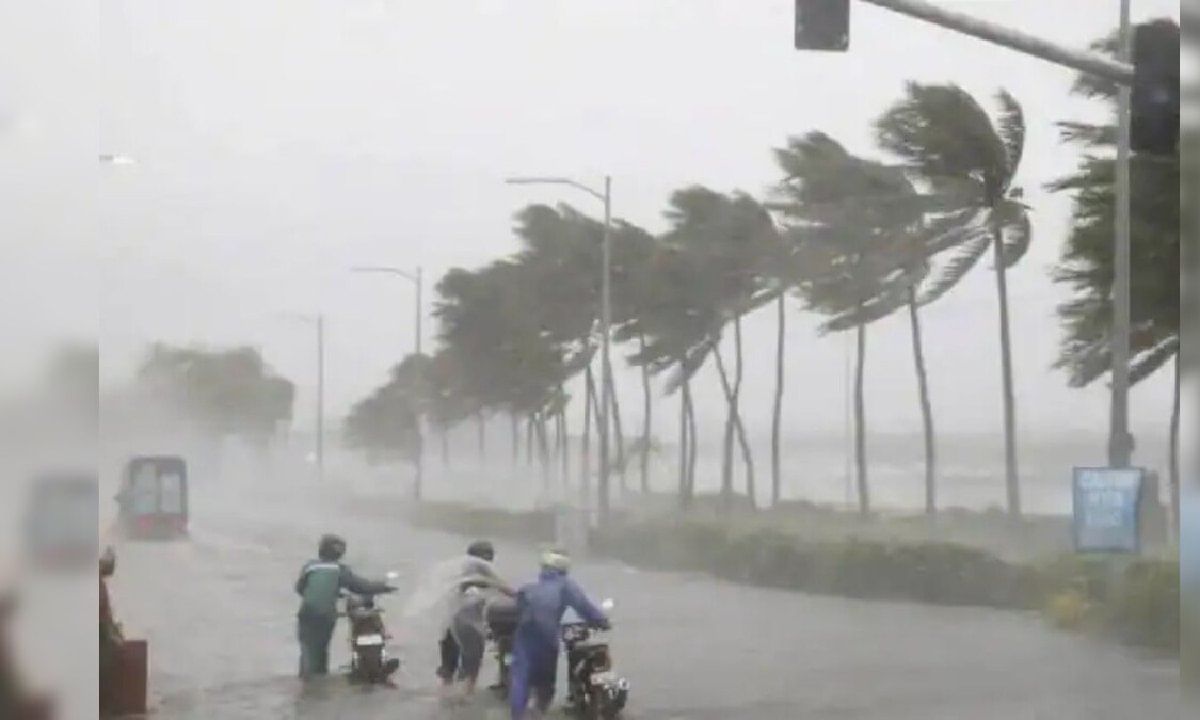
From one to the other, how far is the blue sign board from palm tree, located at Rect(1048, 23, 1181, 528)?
346 mm

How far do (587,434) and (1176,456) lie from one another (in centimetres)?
197

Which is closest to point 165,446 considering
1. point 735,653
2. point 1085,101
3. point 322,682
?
point 322,682

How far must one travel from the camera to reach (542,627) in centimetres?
475

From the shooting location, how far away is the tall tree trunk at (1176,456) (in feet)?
15.8

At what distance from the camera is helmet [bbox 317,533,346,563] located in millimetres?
4559

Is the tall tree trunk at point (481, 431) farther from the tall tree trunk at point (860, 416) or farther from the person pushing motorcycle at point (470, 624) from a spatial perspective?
the tall tree trunk at point (860, 416)

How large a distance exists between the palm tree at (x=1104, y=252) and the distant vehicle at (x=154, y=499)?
10.0 ft

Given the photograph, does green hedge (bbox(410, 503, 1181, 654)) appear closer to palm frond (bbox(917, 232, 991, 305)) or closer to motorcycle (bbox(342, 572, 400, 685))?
motorcycle (bbox(342, 572, 400, 685))

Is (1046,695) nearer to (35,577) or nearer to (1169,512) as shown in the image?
(1169,512)

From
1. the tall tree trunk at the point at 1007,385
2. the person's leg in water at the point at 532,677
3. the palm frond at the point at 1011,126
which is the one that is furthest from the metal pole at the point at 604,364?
the palm frond at the point at 1011,126

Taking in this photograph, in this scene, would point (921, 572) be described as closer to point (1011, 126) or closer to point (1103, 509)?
point (1103, 509)

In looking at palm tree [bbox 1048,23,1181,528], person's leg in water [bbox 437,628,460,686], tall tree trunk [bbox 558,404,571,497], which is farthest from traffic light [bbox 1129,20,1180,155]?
person's leg in water [bbox 437,628,460,686]

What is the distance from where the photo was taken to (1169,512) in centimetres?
511

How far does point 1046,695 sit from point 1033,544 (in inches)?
21.1
